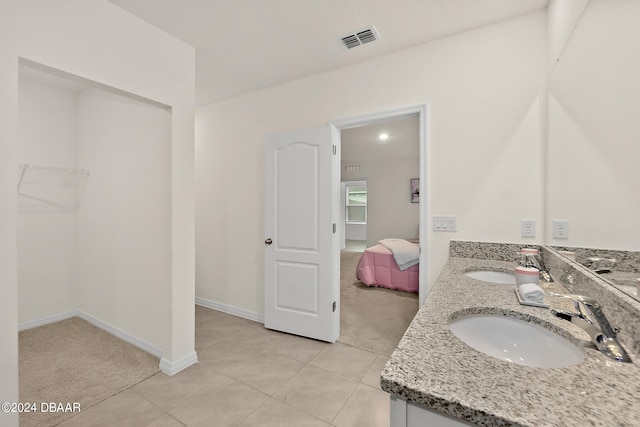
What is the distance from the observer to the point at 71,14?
153cm

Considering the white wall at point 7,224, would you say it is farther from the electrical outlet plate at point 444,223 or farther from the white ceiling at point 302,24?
the electrical outlet plate at point 444,223

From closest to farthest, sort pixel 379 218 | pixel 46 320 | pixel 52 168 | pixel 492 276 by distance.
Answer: pixel 492 276 < pixel 52 168 < pixel 46 320 < pixel 379 218

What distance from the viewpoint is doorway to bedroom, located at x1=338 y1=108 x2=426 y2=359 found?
107 inches

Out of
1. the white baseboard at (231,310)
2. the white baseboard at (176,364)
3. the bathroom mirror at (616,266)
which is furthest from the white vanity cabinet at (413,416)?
the white baseboard at (231,310)

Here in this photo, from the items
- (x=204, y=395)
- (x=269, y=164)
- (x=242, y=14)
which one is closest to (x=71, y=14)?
(x=242, y=14)

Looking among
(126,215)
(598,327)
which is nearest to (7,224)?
(126,215)

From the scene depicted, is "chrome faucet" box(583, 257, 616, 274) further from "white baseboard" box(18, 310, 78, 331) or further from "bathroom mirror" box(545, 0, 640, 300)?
"white baseboard" box(18, 310, 78, 331)

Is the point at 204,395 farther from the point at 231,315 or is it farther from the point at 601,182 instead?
the point at 601,182

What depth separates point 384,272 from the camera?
4191mm

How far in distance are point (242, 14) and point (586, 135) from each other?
6.80 feet

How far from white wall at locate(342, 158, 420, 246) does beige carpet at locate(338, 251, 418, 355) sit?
296 cm

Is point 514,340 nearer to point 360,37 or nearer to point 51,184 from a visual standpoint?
point 360,37

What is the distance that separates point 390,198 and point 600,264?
6.29 m

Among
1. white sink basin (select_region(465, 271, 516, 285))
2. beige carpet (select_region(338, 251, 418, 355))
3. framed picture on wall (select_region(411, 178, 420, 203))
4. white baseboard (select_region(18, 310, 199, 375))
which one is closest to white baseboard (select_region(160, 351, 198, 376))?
white baseboard (select_region(18, 310, 199, 375))
